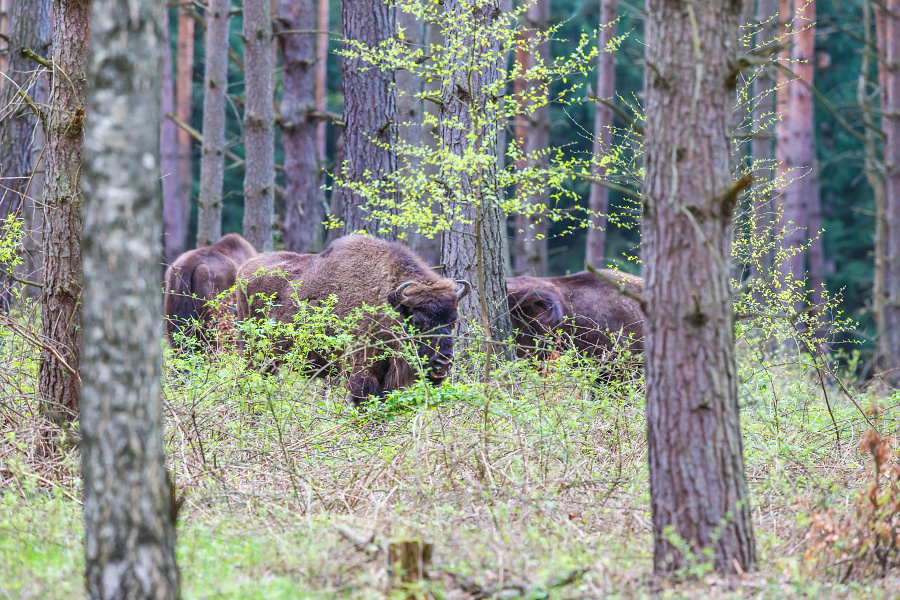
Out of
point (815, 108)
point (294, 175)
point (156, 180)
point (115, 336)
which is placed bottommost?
point (115, 336)

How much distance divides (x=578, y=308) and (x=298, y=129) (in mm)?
6213

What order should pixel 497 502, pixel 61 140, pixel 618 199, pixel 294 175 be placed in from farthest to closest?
1. pixel 618 199
2. pixel 294 175
3. pixel 61 140
4. pixel 497 502

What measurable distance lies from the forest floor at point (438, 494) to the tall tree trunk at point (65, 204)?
374 mm

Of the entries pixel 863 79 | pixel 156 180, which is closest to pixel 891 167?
pixel 863 79

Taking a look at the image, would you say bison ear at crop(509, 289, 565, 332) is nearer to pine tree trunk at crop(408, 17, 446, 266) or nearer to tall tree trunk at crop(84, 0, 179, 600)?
pine tree trunk at crop(408, 17, 446, 266)

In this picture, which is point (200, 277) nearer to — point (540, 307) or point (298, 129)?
point (298, 129)

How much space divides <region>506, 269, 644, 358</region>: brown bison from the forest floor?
374 cm

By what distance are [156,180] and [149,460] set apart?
1.12m

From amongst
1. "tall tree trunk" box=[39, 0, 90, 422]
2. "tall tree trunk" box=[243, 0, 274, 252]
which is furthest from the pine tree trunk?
"tall tree trunk" box=[39, 0, 90, 422]

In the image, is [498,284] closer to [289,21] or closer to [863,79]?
[289,21]

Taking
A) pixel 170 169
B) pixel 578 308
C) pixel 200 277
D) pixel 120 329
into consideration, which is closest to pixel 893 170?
pixel 578 308

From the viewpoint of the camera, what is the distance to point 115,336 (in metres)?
3.36

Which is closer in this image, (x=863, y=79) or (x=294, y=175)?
(x=294, y=175)

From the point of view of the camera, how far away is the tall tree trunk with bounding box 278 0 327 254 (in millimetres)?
15172
